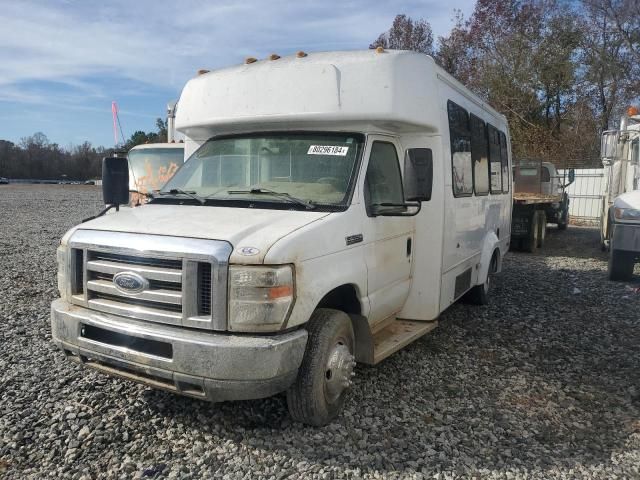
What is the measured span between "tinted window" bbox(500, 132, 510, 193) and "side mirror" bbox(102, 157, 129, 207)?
584 centimetres

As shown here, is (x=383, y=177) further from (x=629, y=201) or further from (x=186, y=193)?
(x=629, y=201)

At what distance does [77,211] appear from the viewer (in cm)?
2367

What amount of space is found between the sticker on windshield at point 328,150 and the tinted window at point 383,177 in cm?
24

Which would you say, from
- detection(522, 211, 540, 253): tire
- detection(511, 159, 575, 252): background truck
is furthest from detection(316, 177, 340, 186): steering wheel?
detection(522, 211, 540, 253): tire

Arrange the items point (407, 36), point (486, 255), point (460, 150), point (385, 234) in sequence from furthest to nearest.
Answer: point (407, 36) < point (486, 255) < point (460, 150) < point (385, 234)

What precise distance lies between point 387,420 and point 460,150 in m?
3.16

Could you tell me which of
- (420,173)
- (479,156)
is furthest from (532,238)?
(420,173)

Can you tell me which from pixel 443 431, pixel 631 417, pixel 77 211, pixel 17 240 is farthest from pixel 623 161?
pixel 77 211

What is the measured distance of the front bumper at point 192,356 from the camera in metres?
3.19

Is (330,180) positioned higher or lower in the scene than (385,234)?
higher

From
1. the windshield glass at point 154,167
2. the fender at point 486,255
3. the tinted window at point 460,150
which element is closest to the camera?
the tinted window at point 460,150

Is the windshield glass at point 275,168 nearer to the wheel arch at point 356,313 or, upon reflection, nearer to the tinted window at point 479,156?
the wheel arch at point 356,313

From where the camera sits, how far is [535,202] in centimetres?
1301

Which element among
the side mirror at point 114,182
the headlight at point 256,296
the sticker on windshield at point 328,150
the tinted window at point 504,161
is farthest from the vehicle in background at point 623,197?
the side mirror at point 114,182
